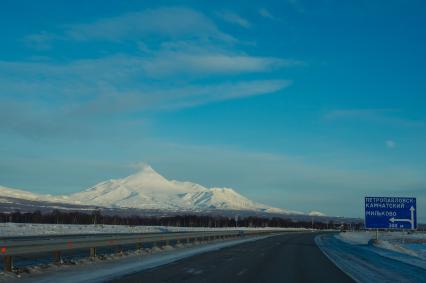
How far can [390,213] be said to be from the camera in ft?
158

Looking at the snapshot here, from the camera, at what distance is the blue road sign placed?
4717 cm

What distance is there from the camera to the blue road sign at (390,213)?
155ft

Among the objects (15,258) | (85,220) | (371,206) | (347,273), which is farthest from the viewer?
(85,220)

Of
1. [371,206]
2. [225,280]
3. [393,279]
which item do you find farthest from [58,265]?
[371,206]

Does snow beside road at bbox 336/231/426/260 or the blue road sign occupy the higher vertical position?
the blue road sign

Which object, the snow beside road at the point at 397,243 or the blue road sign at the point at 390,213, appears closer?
the snow beside road at the point at 397,243

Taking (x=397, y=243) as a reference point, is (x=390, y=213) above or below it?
above

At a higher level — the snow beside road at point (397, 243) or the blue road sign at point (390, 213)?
the blue road sign at point (390, 213)

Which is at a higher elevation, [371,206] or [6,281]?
[371,206]

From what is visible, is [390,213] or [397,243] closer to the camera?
[390,213]

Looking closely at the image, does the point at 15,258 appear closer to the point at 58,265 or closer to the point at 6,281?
the point at 58,265

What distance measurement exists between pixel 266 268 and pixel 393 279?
4986mm

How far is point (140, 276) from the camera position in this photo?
57.5 feet

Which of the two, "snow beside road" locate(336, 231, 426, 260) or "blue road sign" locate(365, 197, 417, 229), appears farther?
"blue road sign" locate(365, 197, 417, 229)
